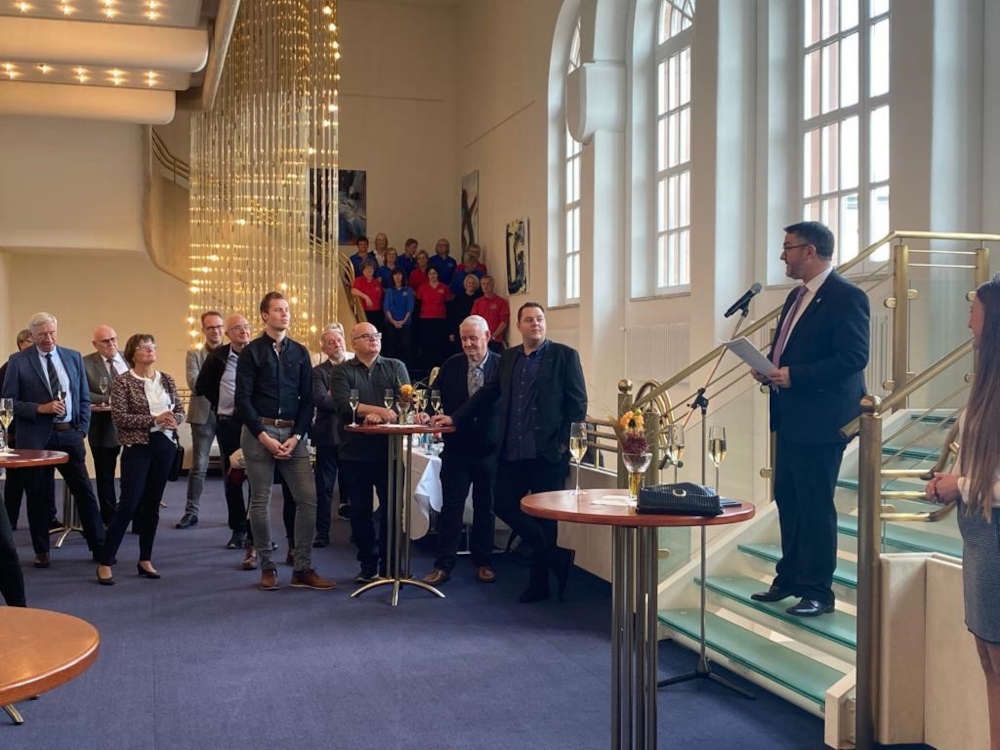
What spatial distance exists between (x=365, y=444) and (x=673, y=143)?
555cm

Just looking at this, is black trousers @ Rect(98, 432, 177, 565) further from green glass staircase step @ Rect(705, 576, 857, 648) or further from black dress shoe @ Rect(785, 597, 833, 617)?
black dress shoe @ Rect(785, 597, 833, 617)

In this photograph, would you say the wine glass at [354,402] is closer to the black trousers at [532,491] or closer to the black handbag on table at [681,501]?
the black trousers at [532,491]

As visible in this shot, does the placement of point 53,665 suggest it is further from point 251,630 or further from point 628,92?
point 628,92

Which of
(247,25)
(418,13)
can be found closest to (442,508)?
(247,25)

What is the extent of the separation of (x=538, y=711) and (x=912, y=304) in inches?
108

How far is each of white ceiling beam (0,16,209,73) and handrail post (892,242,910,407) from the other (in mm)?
6243

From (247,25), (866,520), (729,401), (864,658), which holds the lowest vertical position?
(864,658)

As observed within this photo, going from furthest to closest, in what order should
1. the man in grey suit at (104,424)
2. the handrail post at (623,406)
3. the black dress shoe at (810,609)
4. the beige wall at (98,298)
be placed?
the beige wall at (98,298), the man in grey suit at (104,424), the handrail post at (623,406), the black dress shoe at (810,609)

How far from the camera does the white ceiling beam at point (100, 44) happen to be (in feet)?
29.9

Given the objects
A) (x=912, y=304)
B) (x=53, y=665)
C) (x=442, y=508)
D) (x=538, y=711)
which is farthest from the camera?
(x=442, y=508)

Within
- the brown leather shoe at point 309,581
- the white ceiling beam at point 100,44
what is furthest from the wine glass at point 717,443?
the white ceiling beam at point 100,44

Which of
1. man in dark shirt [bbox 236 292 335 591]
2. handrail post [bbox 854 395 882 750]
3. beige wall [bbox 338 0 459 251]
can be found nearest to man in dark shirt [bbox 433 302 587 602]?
man in dark shirt [bbox 236 292 335 591]

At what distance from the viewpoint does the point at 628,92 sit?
1136 centimetres

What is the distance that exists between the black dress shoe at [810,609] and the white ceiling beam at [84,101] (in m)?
8.77
